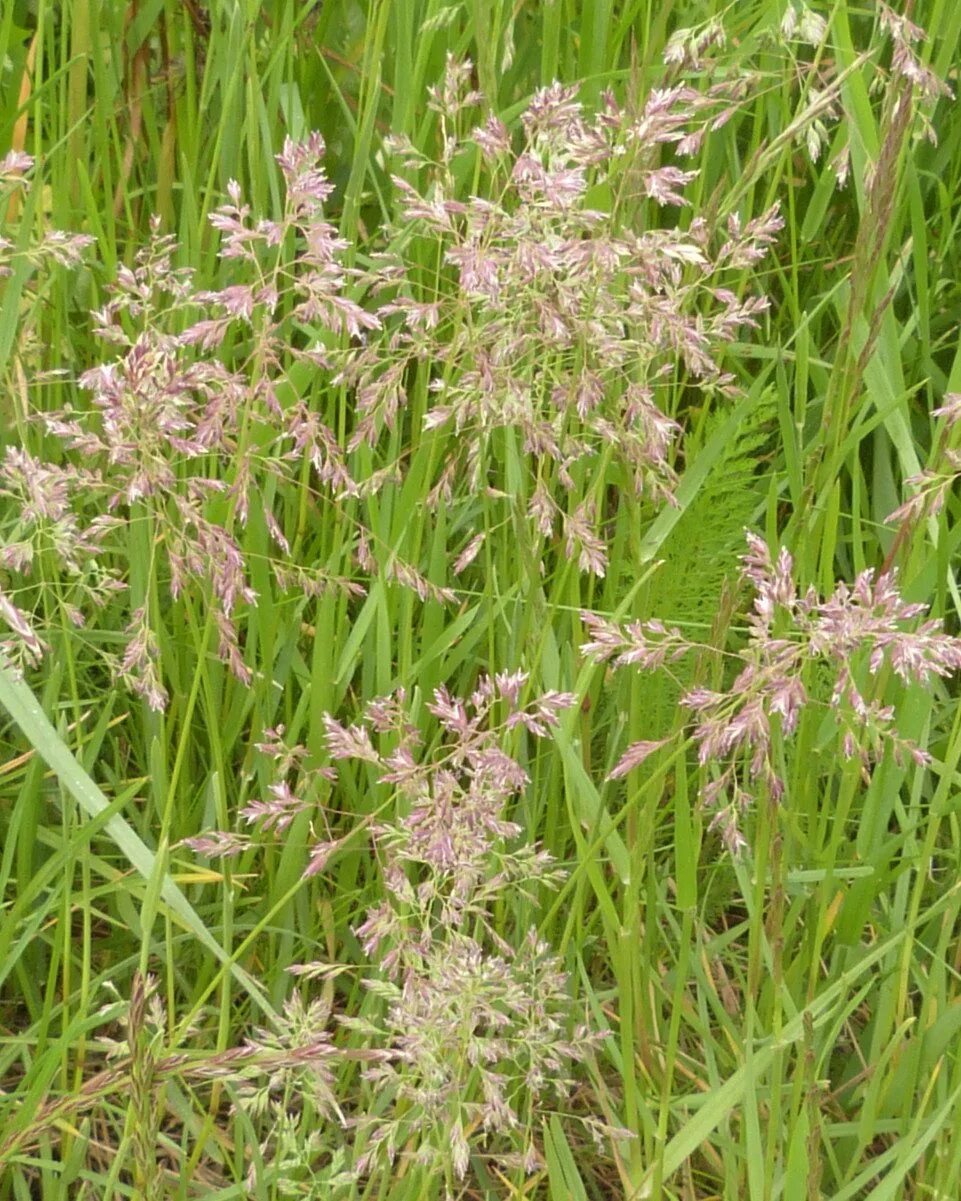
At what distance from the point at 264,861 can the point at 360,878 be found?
0.60ft

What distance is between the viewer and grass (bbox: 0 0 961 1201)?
1438mm

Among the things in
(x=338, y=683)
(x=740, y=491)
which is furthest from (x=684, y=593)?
(x=338, y=683)

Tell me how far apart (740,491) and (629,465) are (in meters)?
0.53

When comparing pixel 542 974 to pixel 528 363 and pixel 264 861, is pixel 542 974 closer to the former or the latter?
pixel 264 861

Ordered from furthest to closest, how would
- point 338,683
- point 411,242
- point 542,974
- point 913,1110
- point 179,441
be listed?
point 411,242, point 338,683, point 913,1110, point 542,974, point 179,441

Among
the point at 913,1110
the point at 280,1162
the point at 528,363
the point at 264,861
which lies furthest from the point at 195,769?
the point at 913,1110

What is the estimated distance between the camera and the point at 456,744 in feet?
4.82

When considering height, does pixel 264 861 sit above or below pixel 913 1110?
above

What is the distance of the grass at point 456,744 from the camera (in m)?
1.44

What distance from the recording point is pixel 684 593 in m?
1.83

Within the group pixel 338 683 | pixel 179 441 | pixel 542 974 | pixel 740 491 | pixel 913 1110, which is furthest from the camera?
pixel 740 491

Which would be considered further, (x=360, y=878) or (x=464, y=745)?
(x=360, y=878)

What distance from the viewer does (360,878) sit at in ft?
6.38

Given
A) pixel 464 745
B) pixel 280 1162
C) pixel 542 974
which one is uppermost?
pixel 464 745
